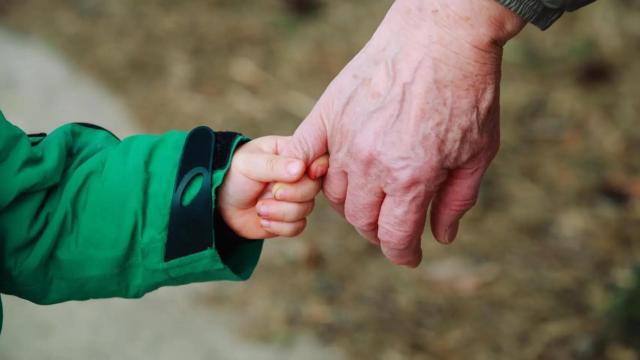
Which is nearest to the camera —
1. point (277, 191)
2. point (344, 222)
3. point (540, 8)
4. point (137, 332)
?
point (540, 8)

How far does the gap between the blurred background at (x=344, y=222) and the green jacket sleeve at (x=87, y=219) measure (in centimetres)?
90

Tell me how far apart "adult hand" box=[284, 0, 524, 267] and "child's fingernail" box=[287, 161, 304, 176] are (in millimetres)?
30

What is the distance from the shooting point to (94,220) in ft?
A: 4.95

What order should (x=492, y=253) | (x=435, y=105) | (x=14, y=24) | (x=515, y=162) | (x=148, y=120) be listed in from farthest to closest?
(x=14, y=24), (x=148, y=120), (x=515, y=162), (x=492, y=253), (x=435, y=105)

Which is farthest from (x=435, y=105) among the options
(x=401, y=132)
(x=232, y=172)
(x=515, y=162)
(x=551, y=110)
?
(x=551, y=110)

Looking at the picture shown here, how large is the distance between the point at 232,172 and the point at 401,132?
0.32 m

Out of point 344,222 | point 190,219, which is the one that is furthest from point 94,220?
point 344,222

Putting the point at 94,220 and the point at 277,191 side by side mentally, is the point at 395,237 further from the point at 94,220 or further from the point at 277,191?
the point at 94,220

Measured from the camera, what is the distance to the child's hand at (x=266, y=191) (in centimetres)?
153

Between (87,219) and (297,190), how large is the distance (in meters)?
0.36

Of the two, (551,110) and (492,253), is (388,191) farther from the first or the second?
(551,110)

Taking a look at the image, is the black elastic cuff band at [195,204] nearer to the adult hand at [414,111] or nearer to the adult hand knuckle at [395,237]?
the adult hand at [414,111]

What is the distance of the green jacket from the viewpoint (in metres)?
1.46

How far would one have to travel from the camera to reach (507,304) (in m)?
2.43
